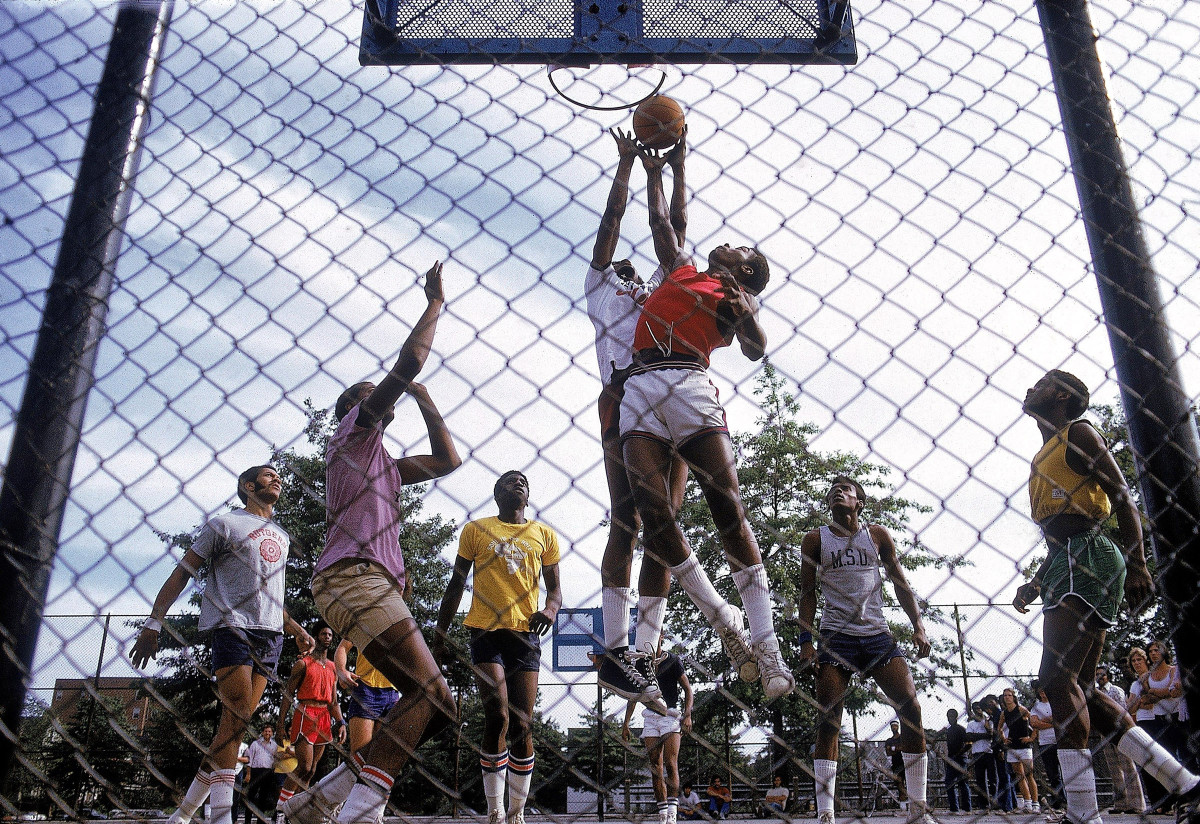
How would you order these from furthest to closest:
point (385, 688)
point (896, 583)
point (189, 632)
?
point (189, 632)
point (385, 688)
point (896, 583)

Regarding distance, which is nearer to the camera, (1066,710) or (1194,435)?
(1194,435)

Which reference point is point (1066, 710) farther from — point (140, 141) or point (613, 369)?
point (140, 141)

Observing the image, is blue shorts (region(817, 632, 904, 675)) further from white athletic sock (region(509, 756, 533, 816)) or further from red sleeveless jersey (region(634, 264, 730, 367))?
red sleeveless jersey (region(634, 264, 730, 367))

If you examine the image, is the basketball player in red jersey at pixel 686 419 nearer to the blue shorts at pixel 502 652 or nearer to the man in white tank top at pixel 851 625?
the man in white tank top at pixel 851 625

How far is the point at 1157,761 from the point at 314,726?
16.4ft

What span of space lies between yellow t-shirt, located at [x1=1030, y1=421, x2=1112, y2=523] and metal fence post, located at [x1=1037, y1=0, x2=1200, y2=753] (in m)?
0.67

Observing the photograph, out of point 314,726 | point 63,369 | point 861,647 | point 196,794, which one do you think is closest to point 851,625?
point 861,647

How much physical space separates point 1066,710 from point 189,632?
17.4m

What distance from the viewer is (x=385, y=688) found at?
532 cm

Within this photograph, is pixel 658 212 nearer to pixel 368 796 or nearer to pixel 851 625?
pixel 368 796

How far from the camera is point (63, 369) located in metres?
2.11

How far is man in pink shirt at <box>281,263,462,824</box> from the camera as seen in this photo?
101 inches

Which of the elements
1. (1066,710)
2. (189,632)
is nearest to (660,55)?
(1066,710)

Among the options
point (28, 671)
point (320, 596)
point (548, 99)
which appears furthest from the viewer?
point (320, 596)
